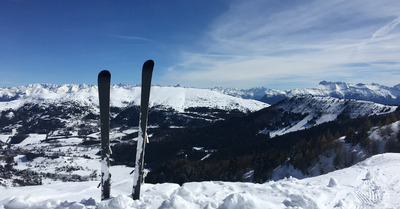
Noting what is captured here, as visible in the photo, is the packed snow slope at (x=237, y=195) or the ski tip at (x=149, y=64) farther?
the ski tip at (x=149, y=64)

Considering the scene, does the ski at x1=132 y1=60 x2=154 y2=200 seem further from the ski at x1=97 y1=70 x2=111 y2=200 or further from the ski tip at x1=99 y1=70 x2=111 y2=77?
the ski tip at x1=99 y1=70 x2=111 y2=77

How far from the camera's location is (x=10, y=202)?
38.3ft

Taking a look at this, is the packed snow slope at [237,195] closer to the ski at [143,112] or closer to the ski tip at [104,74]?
the ski at [143,112]

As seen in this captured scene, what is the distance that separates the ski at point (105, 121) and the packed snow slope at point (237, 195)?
819mm

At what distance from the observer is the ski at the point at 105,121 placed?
13.1 meters

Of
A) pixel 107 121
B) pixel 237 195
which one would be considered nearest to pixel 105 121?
pixel 107 121

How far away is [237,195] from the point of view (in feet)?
37.5

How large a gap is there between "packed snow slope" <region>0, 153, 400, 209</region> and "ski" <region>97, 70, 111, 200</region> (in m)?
0.82

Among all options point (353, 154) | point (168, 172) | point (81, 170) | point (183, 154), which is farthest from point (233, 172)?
point (81, 170)

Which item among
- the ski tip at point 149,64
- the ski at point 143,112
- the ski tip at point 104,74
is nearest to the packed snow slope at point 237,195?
the ski at point 143,112

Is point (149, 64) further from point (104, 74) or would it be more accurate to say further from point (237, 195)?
point (237, 195)

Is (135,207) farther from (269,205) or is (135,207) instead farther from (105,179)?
(269,205)

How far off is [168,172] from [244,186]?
10945 centimetres

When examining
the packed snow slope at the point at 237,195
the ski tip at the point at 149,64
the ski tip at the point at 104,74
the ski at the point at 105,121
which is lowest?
the packed snow slope at the point at 237,195
